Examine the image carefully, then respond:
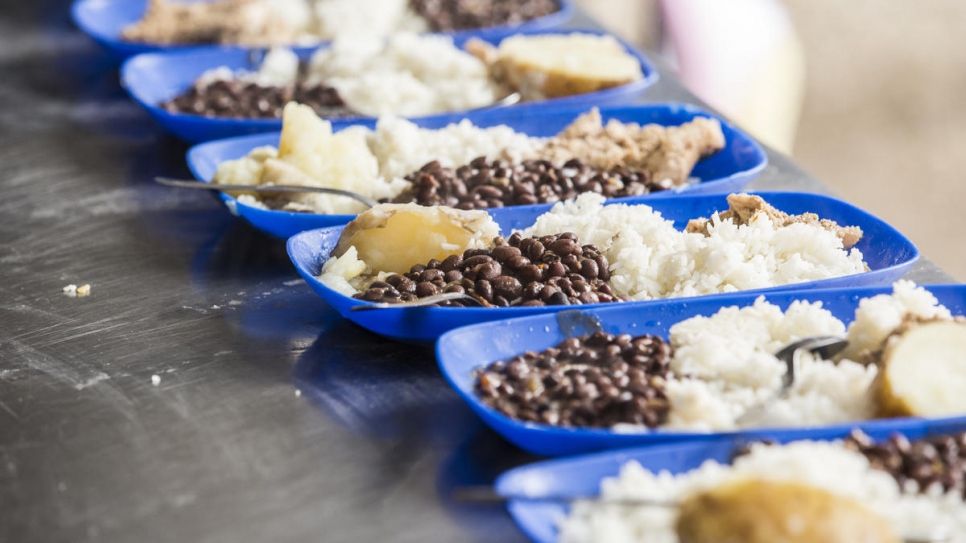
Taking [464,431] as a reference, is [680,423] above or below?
above

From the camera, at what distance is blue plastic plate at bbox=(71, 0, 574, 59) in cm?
346

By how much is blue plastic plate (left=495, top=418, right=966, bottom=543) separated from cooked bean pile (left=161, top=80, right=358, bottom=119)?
1789 millimetres

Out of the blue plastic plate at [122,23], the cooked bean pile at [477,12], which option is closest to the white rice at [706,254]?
the blue plastic plate at [122,23]

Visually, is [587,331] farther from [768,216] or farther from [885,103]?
[885,103]

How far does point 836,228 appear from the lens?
2012 mm

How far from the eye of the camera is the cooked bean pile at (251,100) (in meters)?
2.88

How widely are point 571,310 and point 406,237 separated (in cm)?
44

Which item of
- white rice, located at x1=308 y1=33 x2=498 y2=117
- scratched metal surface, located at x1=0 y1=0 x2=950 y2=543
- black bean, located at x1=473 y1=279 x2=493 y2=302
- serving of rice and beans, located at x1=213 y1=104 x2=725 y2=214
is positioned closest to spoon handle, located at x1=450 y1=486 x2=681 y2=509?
scratched metal surface, located at x1=0 y1=0 x2=950 y2=543

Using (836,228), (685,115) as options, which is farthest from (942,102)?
(836,228)

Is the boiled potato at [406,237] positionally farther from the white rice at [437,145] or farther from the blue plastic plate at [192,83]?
the blue plastic plate at [192,83]

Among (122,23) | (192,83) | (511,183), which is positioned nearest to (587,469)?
(511,183)

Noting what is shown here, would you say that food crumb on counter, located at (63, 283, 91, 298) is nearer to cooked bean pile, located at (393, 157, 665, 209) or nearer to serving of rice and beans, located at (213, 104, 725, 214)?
serving of rice and beans, located at (213, 104, 725, 214)

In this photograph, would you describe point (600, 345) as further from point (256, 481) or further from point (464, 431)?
point (256, 481)

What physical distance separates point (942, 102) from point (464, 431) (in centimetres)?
595
